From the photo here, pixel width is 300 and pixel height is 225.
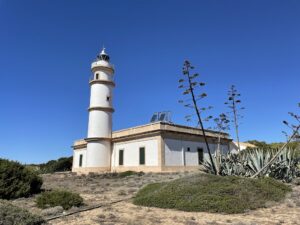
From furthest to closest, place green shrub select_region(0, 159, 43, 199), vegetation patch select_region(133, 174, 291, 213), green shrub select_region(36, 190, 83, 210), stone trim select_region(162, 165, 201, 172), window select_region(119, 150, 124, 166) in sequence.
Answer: window select_region(119, 150, 124, 166), stone trim select_region(162, 165, 201, 172), green shrub select_region(0, 159, 43, 199), green shrub select_region(36, 190, 83, 210), vegetation patch select_region(133, 174, 291, 213)

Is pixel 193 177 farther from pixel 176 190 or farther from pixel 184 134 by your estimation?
pixel 184 134

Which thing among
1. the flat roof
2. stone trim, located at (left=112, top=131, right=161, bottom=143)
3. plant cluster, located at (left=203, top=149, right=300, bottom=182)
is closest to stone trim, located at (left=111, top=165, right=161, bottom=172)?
stone trim, located at (left=112, top=131, right=161, bottom=143)

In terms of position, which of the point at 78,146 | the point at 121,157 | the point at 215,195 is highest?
the point at 78,146

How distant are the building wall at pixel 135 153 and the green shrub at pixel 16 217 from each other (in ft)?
63.3

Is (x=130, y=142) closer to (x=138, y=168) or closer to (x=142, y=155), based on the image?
(x=142, y=155)

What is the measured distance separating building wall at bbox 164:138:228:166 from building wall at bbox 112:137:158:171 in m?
1.17

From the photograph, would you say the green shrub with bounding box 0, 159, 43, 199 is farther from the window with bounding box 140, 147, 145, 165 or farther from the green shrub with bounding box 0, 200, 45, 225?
the window with bounding box 140, 147, 145, 165

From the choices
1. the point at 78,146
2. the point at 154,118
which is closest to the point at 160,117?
the point at 154,118

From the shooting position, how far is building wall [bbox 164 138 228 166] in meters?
24.8

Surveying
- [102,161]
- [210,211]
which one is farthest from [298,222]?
[102,161]

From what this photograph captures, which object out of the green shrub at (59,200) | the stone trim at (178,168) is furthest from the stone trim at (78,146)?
the green shrub at (59,200)

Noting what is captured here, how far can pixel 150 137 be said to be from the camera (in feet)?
83.5

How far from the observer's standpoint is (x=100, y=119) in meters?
28.2

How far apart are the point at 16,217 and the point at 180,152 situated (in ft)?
71.0
